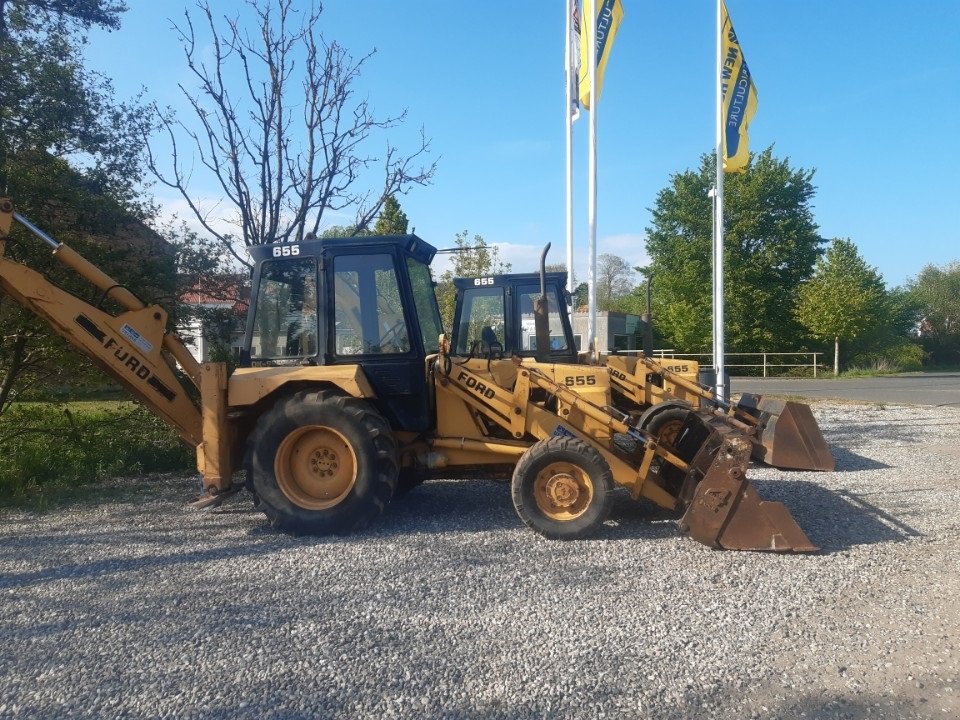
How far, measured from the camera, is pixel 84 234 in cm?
A: 959

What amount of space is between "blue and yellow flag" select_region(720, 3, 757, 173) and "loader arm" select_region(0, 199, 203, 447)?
11.5m

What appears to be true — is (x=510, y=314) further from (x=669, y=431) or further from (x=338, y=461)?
(x=338, y=461)

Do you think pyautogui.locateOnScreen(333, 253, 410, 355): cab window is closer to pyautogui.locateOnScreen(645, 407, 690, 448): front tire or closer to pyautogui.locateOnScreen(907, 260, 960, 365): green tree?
pyautogui.locateOnScreen(645, 407, 690, 448): front tire

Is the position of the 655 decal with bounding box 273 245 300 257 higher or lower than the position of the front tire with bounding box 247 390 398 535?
higher

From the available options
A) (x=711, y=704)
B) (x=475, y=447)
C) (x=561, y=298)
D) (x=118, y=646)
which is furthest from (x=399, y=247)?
(x=711, y=704)

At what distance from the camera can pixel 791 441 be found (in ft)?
27.5

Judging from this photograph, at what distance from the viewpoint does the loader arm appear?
6676 millimetres

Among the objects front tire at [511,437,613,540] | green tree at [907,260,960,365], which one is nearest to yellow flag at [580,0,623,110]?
front tire at [511,437,613,540]

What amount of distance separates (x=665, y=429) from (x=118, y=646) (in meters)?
6.17

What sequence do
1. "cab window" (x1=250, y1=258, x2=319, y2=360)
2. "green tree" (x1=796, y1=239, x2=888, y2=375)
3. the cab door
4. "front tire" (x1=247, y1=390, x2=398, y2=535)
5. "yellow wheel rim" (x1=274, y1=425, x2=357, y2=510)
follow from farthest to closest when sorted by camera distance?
1. "green tree" (x1=796, y1=239, x2=888, y2=375)
2. "cab window" (x1=250, y1=258, x2=319, y2=360)
3. the cab door
4. "yellow wheel rim" (x1=274, y1=425, x2=357, y2=510)
5. "front tire" (x1=247, y1=390, x2=398, y2=535)

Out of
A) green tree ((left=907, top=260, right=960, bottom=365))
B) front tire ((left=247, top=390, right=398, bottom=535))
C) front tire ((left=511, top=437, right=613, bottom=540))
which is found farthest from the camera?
green tree ((left=907, top=260, right=960, bottom=365))

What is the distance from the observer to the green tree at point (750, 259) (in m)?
40.9

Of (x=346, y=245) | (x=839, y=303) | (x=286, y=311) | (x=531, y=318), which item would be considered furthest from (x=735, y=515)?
(x=839, y=303)

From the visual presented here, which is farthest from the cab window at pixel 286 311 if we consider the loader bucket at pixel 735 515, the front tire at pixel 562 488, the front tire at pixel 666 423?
the front tire at pixel 666 423
